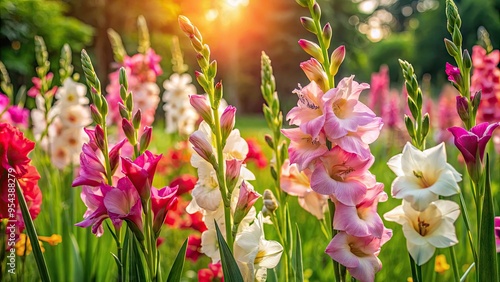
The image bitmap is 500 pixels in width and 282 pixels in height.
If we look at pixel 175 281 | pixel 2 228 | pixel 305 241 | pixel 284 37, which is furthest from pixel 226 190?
pixel 284 37

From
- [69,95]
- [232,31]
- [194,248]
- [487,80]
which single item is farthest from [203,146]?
[232,31]

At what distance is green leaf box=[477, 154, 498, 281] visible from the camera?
100 centimetres

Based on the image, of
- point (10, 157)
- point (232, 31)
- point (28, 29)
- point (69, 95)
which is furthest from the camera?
point (232, 31)

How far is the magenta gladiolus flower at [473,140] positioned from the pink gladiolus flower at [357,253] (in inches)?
8.1

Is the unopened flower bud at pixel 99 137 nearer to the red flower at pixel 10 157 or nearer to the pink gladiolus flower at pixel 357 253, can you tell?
the red flower at pixel 10 157

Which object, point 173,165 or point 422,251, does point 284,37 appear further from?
point 422,251

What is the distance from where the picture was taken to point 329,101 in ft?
3.06

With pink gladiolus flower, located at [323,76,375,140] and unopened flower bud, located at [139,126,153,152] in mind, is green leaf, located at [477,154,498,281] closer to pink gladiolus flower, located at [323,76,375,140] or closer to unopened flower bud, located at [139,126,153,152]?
pink gladiolus flower, located at [323,76,375,140]

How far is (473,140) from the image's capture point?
0.97m

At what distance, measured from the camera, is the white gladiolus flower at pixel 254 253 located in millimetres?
996

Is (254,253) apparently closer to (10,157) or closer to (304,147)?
(304,147)

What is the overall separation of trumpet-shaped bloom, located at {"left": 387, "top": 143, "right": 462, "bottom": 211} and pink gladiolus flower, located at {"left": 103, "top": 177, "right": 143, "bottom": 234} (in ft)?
1.51

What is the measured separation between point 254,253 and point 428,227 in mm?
341

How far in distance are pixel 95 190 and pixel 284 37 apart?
23.5m
